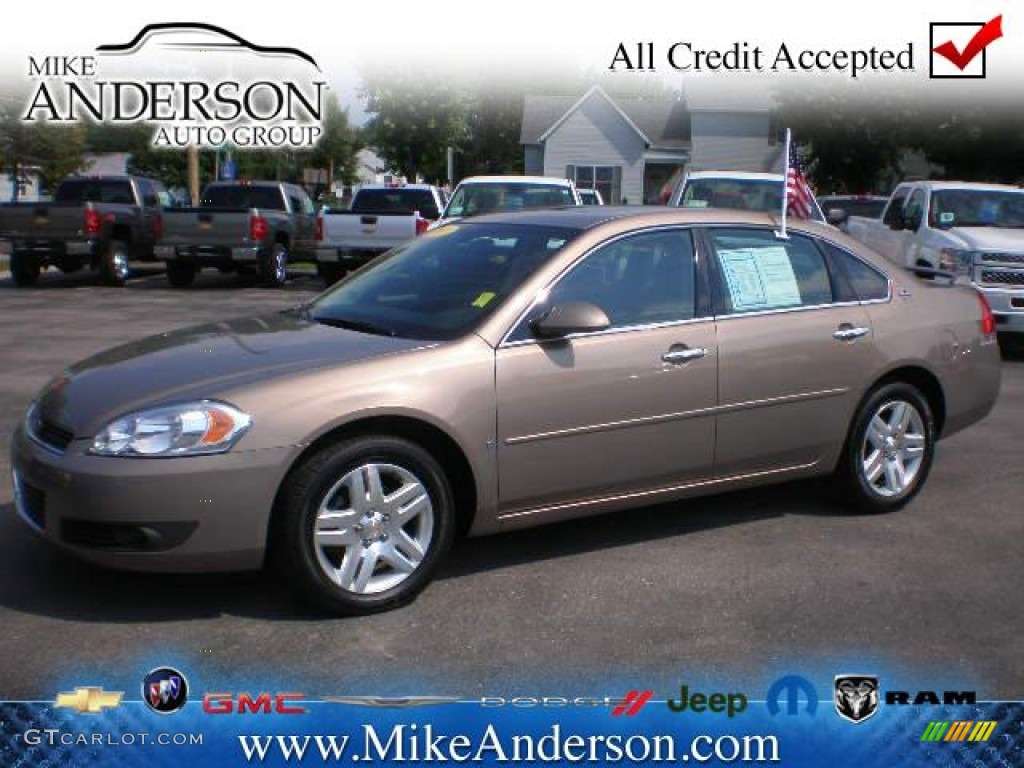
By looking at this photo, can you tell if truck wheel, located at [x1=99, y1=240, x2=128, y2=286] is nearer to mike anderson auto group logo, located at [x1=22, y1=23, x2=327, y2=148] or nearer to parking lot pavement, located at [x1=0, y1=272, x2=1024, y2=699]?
mike anderson auto group logo, located at [x1=22, y1=23, x2=327, y2=148]

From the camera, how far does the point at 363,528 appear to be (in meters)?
4.44

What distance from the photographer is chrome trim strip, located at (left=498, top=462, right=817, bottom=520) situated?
4.89 meters

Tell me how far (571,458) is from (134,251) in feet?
55.8

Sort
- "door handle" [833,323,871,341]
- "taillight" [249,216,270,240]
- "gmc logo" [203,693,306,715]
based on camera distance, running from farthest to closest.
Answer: "taillight" [249,216,270,240] < "door handle" [833,323,871,341] < "gmc logo" [203,693,306,715]

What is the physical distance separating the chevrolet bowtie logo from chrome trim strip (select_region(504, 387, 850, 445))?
1.80 meters

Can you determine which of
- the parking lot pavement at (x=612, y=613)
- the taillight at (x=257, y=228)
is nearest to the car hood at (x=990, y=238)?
the parking lot pavement at (x=612, y=613)

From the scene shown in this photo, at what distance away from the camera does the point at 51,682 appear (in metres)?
3.82

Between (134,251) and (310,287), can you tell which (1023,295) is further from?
(134,251)

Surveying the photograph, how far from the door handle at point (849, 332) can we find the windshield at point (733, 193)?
335 inches

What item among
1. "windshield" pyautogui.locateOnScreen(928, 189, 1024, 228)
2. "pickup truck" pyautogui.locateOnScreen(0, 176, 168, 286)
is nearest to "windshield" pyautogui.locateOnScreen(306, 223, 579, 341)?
"windshield" pyautogui.locateOnScreen(928, 189, 1024, 228)

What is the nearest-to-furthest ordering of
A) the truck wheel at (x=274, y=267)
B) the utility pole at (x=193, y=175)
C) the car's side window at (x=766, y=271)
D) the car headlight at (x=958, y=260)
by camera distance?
the car's side window at (x=766, y=271), the car headlight at (x=958, y=260), the truck wheel at (x=274, y=267), the utility pole at (x=193, y=175)

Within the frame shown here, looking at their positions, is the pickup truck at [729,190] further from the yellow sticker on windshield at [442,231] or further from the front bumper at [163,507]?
the front bumper at [163,507]

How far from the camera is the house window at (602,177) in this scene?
150 ft

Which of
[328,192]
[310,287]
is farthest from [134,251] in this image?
[328,192]
